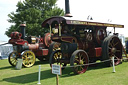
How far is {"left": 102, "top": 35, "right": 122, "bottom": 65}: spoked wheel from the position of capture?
777cm

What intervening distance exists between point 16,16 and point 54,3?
6.80m

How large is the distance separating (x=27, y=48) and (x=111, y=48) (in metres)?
5.57

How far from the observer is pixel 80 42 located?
758 centimetres

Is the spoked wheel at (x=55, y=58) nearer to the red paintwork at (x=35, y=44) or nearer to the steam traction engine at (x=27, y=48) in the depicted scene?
the steam traction engine at (x=27, y=48)

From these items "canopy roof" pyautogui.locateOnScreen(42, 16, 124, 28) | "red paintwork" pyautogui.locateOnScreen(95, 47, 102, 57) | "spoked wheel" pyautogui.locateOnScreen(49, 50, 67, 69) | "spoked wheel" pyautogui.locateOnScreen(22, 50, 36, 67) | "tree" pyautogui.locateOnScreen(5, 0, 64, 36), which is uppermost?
"tree" pyautogui.locateOnScreen(5, 0, 64, 36)

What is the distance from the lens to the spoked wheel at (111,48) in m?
7.77

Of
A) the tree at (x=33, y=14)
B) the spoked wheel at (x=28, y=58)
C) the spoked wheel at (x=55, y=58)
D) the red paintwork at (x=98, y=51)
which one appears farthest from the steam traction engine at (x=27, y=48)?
the tree at (x=33, y=14)

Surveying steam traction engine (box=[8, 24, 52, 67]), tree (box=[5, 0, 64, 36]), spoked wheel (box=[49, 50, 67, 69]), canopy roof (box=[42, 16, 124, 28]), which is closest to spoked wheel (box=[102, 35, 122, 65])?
canopy roof (box=[42, 16, 124, 28])

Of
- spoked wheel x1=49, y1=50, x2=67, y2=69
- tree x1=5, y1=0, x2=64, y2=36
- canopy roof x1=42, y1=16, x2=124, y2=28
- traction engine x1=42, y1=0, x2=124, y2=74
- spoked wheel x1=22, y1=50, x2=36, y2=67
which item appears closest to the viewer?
canopy roof x1=42, y1=16, x2=124, y2=28

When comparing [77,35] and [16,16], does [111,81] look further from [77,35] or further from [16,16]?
[16,16]

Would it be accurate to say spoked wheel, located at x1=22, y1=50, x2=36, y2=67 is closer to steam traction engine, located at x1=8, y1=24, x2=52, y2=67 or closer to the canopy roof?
steam traction engine, located at x1=8, y1=24, x2=52, y2=67

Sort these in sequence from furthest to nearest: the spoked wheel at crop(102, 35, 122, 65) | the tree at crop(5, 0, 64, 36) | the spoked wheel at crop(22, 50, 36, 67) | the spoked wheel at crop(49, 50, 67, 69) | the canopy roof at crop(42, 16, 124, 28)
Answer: the tree at crop(5, 0, 64, 36)
the spoked wheel at crop(22, 50, 36, 67)
the spoked wheel at crop(102, 35, 122, 65)
the spoked wheel at crop(49, 50, 67, 69)
the canopy roof at crop(42, 16, 124, 28)

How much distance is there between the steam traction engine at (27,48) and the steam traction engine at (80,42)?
3.33 metres

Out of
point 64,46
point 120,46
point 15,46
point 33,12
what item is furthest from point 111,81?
point 33,12
